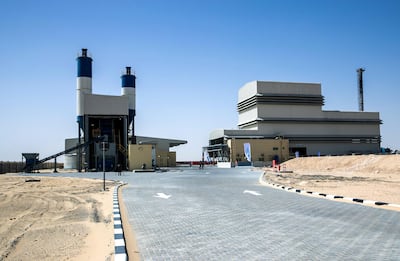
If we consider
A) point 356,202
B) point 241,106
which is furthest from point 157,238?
point 241,106

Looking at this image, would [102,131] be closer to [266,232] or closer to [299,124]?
[299,124]

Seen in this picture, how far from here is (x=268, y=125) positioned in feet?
289

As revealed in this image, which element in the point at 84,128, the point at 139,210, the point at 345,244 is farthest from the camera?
the point at 84,128

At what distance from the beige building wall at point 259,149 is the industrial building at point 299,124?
3.87 meters

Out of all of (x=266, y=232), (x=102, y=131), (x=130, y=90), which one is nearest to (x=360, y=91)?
(x=130, y=90)

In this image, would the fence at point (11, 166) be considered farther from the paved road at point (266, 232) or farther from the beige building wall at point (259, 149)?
the paved road at point (266, 232)

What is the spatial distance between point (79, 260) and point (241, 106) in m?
93.8

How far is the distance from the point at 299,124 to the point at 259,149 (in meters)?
17.1

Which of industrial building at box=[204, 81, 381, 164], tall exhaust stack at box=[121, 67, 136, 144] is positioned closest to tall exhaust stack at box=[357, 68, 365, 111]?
industrial building at box=[204, 81, 381, 164]

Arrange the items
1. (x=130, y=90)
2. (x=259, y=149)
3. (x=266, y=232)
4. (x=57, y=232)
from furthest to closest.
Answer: (x=259, y=149) < (x=130, y=90) < (x=57, y=232) < (x=266, y=232)

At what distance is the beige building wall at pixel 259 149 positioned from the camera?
78.4 metres

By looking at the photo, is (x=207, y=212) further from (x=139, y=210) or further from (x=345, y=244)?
(x=345, y=244)

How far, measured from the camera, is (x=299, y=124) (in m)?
90.3

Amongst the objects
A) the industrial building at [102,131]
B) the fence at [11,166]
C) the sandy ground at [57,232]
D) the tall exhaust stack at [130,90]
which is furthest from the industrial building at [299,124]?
the sandy ground at [57,232]
